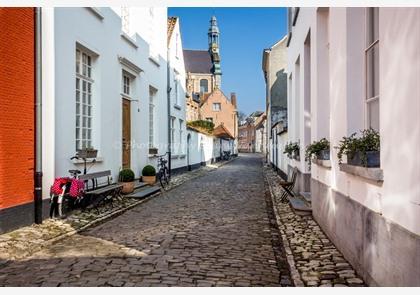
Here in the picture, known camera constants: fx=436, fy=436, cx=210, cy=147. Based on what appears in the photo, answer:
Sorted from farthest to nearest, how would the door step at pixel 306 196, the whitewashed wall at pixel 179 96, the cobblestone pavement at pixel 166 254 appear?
the whitewashed wall at pixel 179 96
the door step at pixel 306 196
the cobblestone pavement at pixel 166 254

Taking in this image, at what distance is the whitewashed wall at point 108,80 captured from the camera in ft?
28.6

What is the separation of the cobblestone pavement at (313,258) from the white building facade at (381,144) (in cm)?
13

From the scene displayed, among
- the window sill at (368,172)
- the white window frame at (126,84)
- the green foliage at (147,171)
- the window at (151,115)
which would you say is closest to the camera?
the window sill at (368,172)

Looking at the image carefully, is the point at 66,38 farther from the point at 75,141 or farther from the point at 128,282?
the point at 128,282

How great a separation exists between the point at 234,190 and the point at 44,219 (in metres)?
6.92

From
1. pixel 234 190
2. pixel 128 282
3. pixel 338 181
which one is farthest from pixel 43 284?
pixel 234 190

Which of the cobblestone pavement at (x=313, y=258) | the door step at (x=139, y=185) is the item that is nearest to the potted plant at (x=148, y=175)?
the door step at (x=139, y=185)

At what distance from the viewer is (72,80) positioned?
9.12m

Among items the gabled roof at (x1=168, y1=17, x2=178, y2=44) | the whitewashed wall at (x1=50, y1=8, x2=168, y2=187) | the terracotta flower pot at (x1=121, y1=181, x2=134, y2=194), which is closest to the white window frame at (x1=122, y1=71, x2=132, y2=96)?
the whitewashed wall at (x1=50, y1=8, x2=168, y2=187)

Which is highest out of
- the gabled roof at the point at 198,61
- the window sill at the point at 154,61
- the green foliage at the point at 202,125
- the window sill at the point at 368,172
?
the gabled roof at the point at 198,61

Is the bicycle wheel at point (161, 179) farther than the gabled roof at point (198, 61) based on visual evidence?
No

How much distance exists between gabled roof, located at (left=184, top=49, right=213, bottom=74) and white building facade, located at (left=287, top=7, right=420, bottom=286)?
68059 mm

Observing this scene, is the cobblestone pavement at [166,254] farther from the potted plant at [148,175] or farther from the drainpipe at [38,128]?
the potted plant at [148,175]

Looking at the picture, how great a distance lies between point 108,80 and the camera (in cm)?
1135
